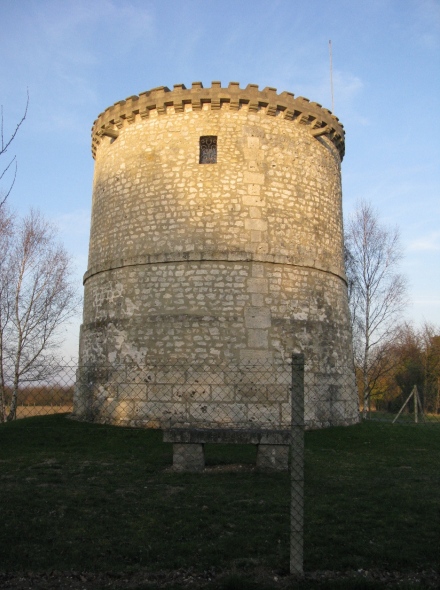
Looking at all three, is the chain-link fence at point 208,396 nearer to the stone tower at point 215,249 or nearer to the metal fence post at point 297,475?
the stone tower at point 215,249

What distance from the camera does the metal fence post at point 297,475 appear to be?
3.68 m

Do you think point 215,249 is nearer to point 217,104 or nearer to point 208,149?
point 208,149

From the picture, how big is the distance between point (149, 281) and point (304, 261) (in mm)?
3683

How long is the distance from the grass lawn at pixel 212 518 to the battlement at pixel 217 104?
8000 mm

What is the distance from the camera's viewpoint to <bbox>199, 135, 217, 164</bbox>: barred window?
12.1 m

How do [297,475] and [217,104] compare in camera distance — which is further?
[217,104]

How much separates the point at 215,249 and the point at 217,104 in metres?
3.55

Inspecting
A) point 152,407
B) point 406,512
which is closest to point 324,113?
point 152,407

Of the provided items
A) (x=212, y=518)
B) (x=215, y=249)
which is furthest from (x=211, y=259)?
(x=212, y=518)

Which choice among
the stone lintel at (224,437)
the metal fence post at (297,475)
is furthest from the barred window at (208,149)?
the metal fence post at (297,475)

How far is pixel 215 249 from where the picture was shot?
11.5 m

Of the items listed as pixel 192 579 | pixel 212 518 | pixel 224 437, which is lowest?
pixel 192 579

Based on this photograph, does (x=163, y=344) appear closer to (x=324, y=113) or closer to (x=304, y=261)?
(x=304, y=261)

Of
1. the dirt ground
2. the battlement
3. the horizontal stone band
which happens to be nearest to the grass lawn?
the dirt ground
